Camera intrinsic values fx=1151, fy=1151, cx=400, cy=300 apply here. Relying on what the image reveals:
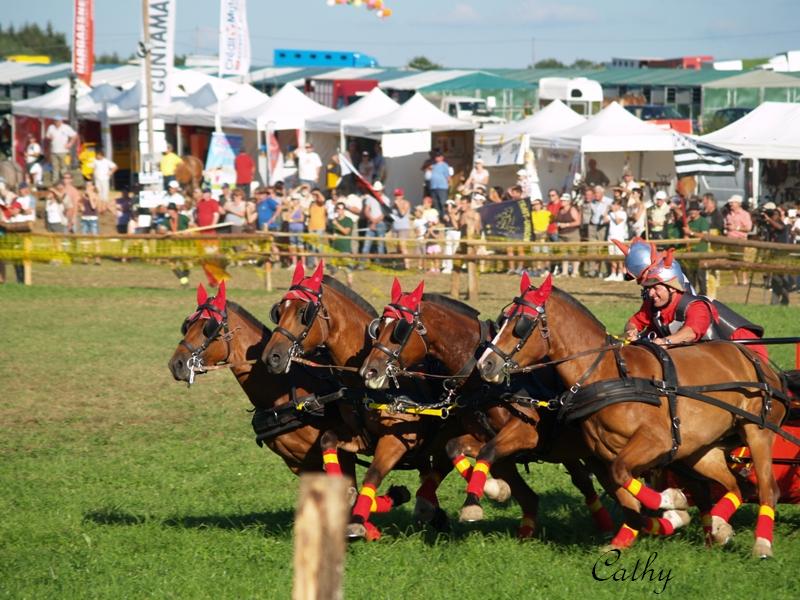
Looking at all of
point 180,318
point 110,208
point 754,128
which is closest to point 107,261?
point 180,318

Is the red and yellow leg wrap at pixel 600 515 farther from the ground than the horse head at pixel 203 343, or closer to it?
closer to it

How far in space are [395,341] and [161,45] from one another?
23341 mm

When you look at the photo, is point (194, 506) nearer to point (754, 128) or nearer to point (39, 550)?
point (39, 550)

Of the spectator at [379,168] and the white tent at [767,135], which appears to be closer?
the white tent at [767,135]

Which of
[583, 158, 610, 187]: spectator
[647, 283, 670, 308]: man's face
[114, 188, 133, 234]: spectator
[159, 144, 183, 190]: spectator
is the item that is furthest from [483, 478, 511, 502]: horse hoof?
[159, 144, 183, 190]: spectator

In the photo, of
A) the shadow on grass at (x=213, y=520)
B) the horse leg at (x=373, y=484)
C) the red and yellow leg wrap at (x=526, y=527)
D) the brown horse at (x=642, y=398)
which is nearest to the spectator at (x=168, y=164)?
the shadow on grass at (x=213, y=520)

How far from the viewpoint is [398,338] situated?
7832 millimetres

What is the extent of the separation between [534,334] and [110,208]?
27.2m

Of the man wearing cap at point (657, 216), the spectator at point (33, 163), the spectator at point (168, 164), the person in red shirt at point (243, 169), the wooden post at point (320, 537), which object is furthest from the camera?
the spectator at point (33, 163)

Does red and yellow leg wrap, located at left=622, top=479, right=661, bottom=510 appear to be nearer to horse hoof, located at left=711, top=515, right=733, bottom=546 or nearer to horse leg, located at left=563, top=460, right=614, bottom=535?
horse hoof, located at left=711, top=515, right=733, bottom=546

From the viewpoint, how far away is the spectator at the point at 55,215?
1043 inches

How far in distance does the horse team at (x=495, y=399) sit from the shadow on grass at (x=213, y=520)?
61 centimetres

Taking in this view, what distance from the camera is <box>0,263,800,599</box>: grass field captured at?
278 inches

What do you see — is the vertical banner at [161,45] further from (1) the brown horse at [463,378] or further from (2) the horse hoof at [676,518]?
(2) the horse hoof at [676,518]
